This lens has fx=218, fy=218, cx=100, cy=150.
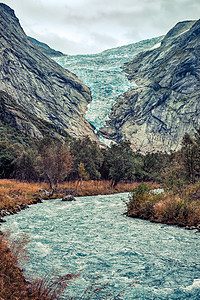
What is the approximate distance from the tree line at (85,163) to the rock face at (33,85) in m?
85.2

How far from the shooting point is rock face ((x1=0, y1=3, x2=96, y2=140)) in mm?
144250

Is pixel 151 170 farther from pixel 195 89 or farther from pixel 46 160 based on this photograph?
pixel 195 89

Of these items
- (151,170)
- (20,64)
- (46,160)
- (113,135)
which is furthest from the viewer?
(113,135)

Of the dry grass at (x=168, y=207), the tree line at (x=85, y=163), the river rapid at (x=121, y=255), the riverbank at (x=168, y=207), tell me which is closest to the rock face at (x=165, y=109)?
the tree line at (x=85, y=163)

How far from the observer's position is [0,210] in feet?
72.8

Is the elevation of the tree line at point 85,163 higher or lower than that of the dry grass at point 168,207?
higher

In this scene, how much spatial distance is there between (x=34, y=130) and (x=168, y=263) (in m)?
115

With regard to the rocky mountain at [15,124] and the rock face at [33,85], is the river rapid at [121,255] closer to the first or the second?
the rocky mountain at [15,124]

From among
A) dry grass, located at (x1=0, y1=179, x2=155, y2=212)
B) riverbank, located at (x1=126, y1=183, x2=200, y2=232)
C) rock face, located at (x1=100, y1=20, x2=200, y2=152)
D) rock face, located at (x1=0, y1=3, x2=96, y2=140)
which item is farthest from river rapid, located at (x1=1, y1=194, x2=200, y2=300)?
rock face, located at (x1=100, y1=20, x2=200, y2=152)

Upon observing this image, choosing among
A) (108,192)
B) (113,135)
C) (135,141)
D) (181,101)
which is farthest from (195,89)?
(108,192)

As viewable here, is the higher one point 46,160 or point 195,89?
point 195,89

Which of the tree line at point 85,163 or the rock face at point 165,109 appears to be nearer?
the tree line at point 85,163

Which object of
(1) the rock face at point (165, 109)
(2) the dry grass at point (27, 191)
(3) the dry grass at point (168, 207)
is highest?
(1) the rock face at point (165, 109)

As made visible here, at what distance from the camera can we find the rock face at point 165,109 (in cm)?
15962
